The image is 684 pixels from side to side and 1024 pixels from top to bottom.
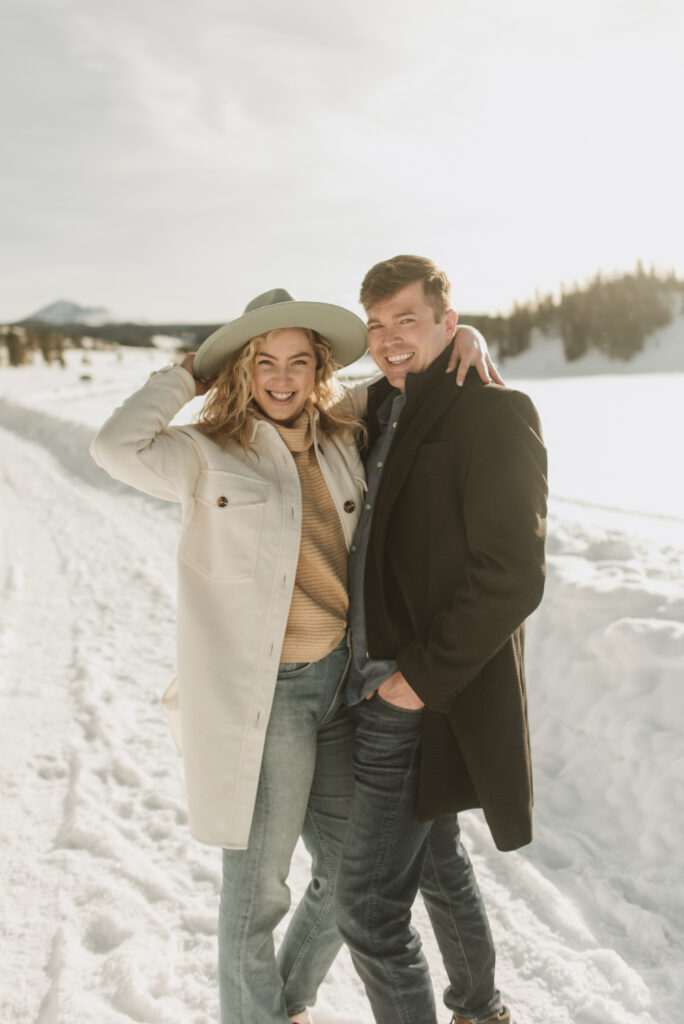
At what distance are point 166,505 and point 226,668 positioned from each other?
7979 millimetres

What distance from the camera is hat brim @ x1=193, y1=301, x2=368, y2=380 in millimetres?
2186

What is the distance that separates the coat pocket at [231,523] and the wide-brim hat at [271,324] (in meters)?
0.42

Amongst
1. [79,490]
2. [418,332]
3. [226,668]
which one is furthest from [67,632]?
[79,490]

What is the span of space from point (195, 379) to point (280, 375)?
298 mm

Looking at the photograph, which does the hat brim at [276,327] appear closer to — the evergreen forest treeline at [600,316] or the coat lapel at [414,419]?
the coat lapel at [414,419]

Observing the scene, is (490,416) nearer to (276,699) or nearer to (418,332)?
(418,332)

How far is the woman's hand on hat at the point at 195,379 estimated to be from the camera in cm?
235

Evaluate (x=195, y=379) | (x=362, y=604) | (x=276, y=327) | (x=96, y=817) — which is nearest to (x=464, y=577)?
(x=362, y=604)

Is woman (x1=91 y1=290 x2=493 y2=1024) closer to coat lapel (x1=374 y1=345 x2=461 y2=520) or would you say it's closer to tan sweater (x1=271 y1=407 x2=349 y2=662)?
tan sweater (x1=271 y1=407 x2=349 y2=662)

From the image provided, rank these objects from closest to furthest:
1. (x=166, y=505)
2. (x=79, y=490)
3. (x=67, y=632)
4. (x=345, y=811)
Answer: (x=345, y=811) < (x=67, y=632) < (x=166, y=505) < (x=79, y=490)

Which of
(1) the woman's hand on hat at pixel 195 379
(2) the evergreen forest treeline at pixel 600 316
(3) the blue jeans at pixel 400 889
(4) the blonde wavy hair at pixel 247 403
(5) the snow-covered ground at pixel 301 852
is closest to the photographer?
(3) the blue jeans at pixel 400 889

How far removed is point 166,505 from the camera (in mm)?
9773

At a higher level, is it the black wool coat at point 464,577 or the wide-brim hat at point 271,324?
the wide-brim hat at point 271,324

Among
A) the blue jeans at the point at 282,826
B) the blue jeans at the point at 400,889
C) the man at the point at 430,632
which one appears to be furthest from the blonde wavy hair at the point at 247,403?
the blue jeans at the point at 400,889
